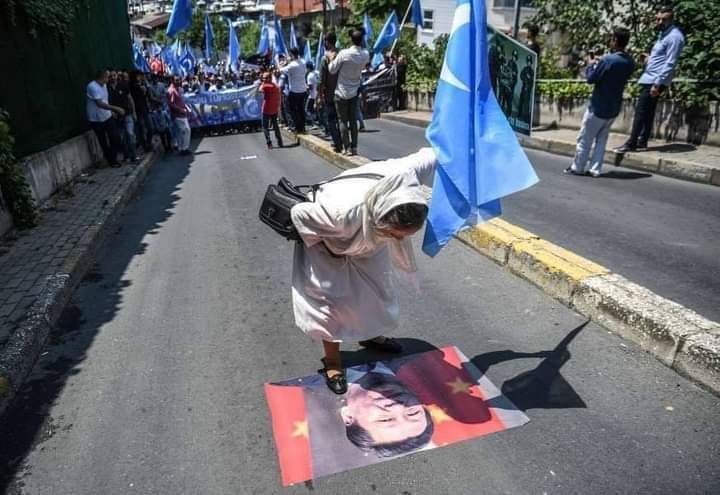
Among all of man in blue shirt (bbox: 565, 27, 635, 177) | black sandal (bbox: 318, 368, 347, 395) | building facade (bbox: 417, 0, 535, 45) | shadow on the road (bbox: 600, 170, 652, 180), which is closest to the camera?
black sandal (bbox: 318, 368, 347, 395)

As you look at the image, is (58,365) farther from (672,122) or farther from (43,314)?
(672,122)

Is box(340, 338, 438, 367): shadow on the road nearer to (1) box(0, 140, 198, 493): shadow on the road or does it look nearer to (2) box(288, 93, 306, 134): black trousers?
(1) box(0, 140, 198, 493): shadow on the road

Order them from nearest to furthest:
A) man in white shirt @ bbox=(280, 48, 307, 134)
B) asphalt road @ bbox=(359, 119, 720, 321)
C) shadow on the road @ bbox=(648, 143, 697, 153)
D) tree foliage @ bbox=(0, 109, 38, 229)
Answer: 1. asphalt road @ bbox=(359, 119, 720, 321)
2. tree foliage @ bbox=(0, 109, 38, 229)
3. shadow on the road @ bbox=(648, 143, 697, 153)
4. man in white shirt @ bbox=(280, 48, 307, 134)

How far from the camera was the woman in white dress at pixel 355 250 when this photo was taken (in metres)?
2.15

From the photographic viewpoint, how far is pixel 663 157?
727 cm

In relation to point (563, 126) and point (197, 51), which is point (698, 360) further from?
point (197, 51)

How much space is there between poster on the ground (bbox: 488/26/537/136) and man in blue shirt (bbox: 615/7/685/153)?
5.39 m

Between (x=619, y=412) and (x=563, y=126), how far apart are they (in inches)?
383

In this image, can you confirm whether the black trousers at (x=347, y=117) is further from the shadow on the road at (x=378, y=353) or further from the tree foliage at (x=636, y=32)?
the shadow on the road at (x=378, y=353)

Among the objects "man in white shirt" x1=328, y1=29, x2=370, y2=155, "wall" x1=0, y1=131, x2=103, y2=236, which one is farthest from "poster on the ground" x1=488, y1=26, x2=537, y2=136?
"wall" x1=0, y1=131, x2=103, y2=236

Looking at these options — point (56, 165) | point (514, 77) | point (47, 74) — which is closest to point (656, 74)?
point (514, 77)

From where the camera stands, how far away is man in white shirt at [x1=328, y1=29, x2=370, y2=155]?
7754 millimetres

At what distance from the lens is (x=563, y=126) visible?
11.0m

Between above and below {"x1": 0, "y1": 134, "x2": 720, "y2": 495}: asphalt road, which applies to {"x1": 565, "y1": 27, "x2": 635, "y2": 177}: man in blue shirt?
above
